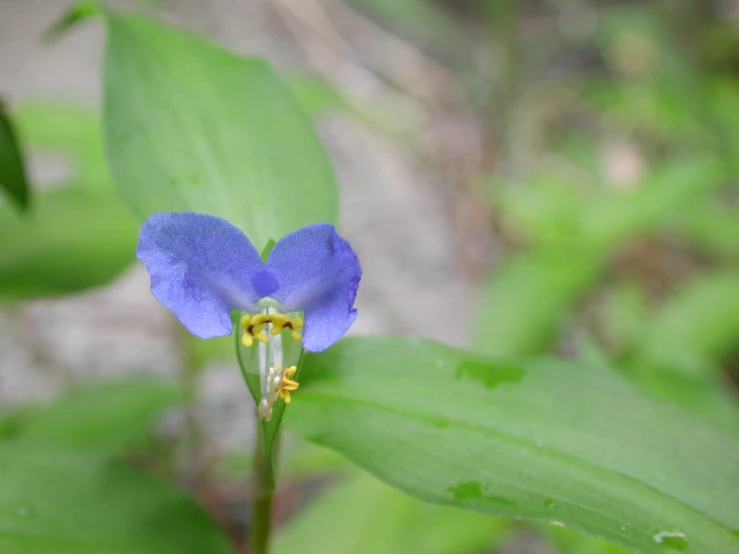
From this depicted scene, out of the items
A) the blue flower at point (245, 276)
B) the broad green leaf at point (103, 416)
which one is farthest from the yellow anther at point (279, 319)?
the broad green leaf at point (103, 416)

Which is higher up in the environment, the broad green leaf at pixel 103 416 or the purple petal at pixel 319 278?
the purple petal at pixel 319 278

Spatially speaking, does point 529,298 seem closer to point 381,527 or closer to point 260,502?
point 381,527

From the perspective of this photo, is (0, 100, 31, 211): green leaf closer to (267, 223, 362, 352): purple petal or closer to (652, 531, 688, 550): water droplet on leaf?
(267, 223, 362, 352): purple petal

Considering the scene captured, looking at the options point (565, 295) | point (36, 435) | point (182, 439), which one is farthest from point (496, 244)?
point (36, 435)

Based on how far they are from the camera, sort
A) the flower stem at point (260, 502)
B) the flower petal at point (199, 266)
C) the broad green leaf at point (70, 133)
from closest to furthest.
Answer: the flower petal at point (199, 266) < the flower stem at point (260, 502) < the broad green leaf at point (70, 133)

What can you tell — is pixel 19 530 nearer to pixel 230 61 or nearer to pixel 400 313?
pixel 230 61

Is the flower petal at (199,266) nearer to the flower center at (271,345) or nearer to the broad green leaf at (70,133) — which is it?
the flower center at (271,345)

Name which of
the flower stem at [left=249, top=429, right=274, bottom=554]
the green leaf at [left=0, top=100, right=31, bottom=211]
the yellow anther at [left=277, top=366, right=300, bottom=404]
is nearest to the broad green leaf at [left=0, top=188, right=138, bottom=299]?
the green leaf at [left=0, top=100, right=31, bottom=211]
